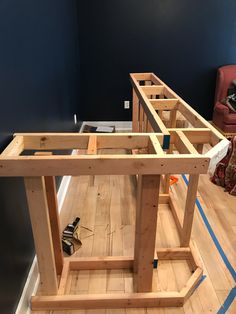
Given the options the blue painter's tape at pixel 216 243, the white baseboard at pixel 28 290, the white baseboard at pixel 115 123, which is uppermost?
the white baseboard at pixel 115 123

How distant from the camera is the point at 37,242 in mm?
1427

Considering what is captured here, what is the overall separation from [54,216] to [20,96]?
Result: 0.74 meters

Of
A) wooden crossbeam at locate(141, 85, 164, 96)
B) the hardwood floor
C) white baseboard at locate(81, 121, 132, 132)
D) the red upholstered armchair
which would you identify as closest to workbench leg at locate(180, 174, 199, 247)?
the hardwood floor

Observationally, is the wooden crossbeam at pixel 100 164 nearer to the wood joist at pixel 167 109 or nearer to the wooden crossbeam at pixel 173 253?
the wood joist at pixel 167 109

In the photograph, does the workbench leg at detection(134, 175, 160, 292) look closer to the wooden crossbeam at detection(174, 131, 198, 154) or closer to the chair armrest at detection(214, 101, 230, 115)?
the wooden crossbeam at detection(174, 131, 198, 154)

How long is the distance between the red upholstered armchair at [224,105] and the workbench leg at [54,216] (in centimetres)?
292

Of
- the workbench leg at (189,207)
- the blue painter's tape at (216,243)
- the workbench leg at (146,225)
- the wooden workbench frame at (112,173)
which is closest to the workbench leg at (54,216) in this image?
the wooden workbench frame at (112,173)

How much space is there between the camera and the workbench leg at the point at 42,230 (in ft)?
4.22

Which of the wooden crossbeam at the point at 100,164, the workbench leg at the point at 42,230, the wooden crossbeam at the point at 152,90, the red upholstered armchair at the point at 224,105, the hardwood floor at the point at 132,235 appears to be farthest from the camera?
the red upholstered armchair at the point at 224,105

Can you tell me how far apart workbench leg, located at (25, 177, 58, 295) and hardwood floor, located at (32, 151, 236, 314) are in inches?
8.8

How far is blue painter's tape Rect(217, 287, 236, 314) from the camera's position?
160 centimetres

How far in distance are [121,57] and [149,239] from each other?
10.9 ft

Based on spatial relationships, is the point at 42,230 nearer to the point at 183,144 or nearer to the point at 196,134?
the point at 183,144

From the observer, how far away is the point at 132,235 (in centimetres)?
218
